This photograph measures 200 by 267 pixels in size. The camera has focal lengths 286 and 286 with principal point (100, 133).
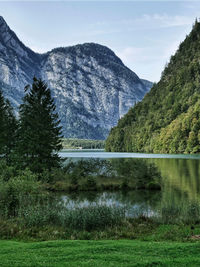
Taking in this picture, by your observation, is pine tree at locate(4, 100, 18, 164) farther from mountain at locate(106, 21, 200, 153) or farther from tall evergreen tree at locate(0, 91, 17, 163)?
mountain at locate(106, 21, 200, 153)

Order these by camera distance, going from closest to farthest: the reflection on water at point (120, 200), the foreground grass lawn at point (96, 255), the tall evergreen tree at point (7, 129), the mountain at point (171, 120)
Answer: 1. the foreground grass lawn at point (96, 255)
2. the reflection on water at point (120, 200)
3. the tall evergreen tree at point (7, 129)
4. the mountain at point (171, 120)

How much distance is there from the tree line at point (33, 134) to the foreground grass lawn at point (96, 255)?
30.8m

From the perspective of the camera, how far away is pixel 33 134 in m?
43.5

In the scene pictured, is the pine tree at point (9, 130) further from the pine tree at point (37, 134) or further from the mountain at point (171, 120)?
the mountain at point (171, 120)

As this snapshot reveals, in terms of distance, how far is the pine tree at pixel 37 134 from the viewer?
43.4 m

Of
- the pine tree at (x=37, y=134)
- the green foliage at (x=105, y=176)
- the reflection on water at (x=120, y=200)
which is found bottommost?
the reflection on water at (x=120, y=200)

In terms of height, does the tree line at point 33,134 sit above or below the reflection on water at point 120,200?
above

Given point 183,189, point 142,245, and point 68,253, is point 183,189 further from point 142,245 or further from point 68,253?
point 68,253

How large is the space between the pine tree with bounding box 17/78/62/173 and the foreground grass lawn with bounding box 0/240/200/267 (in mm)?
30756

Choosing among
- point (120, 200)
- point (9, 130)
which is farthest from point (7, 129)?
point (120, 200)

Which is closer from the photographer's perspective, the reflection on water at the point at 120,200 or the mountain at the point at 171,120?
the reflection on water at the point at 120,200

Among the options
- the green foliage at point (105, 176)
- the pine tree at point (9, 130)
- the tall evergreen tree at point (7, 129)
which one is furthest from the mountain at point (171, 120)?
the tall evergreen tree at point (7, 129)

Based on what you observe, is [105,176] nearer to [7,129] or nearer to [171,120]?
[7,129]

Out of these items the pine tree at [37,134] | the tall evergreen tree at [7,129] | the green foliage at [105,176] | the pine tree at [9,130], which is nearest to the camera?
the green foliage at [105,176]
